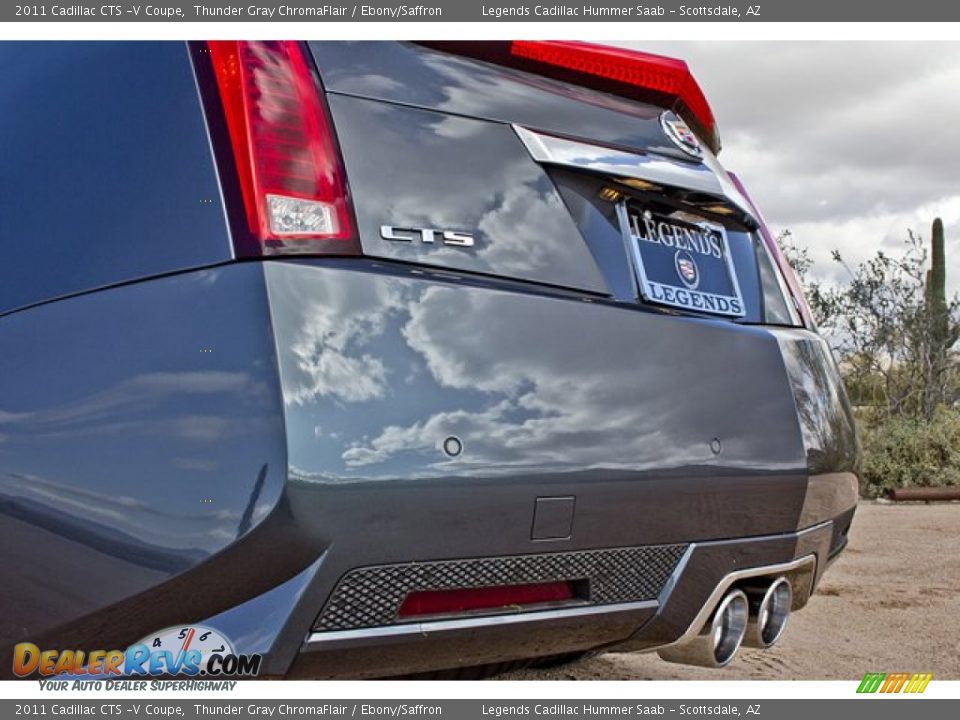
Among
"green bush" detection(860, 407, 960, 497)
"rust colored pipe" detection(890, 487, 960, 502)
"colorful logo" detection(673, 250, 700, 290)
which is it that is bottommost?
"rust colored pipe" detection(890, 487, 960, 502)

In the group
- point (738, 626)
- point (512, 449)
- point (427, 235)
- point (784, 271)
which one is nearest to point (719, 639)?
point (738, 626)

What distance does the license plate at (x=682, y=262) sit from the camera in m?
2.15

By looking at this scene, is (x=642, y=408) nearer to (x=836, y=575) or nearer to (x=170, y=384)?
(x=170, y=384)

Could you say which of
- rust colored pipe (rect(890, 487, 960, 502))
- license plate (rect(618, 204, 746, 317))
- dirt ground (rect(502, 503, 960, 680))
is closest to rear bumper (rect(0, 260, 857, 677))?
license plate (rect(618, 204, 746, 317))

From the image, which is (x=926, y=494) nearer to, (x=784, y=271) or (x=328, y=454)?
(x=784, y=271)

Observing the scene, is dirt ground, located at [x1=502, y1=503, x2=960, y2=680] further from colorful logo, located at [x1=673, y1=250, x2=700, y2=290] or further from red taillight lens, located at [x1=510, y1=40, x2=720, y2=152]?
red taillight lens, located at [x1=510, y1=40, x2=720, y2=152]

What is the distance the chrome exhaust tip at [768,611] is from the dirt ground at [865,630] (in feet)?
2.59

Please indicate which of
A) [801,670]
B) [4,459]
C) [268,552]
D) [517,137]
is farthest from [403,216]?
[801,670]

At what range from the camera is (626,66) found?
7.59 ft

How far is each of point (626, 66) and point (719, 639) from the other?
129cm

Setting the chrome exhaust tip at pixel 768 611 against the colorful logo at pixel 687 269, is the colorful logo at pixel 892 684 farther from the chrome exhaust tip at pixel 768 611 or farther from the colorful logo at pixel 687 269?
the colorful logo at pixel 687 269

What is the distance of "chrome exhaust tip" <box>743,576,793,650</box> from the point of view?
2309 mm

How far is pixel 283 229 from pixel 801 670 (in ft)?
9.57

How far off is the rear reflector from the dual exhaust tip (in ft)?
1.56
